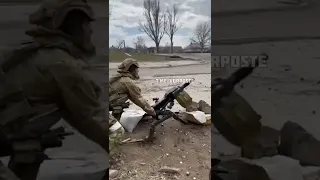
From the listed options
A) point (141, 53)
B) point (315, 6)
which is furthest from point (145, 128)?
point (315, 6)

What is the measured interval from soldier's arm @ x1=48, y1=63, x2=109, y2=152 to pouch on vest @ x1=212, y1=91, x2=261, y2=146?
0.42 metres

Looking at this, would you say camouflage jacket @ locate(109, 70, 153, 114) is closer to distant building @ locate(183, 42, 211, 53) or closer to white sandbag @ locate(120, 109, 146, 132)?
white sandbag @ locate(120, 109, 146, 132)

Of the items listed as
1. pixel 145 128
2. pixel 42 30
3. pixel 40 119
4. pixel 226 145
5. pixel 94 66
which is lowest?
pixel 145 128

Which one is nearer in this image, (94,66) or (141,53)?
(94,66)

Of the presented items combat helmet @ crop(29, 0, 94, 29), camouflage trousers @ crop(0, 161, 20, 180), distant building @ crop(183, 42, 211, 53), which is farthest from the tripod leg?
distant building @ crop(183, 42, 211, 53)

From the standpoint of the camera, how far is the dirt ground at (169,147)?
1.50 m

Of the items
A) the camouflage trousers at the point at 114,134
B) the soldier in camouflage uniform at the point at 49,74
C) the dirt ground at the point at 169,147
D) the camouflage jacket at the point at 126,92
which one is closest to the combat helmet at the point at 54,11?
the soldier in camouflage uniform at the point at 49,74

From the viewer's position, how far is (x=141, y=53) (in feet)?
4.96

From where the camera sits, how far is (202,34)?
53.0 inches

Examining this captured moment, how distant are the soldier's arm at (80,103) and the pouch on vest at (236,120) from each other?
0.42 metres

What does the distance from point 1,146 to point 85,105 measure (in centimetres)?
34

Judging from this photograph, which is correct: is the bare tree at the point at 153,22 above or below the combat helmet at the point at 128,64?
above

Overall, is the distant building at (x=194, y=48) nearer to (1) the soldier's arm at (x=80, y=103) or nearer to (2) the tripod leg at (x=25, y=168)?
(1) the soldier's arm at (x=80, y=103)

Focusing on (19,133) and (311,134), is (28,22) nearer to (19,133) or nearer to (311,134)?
(19,133)
